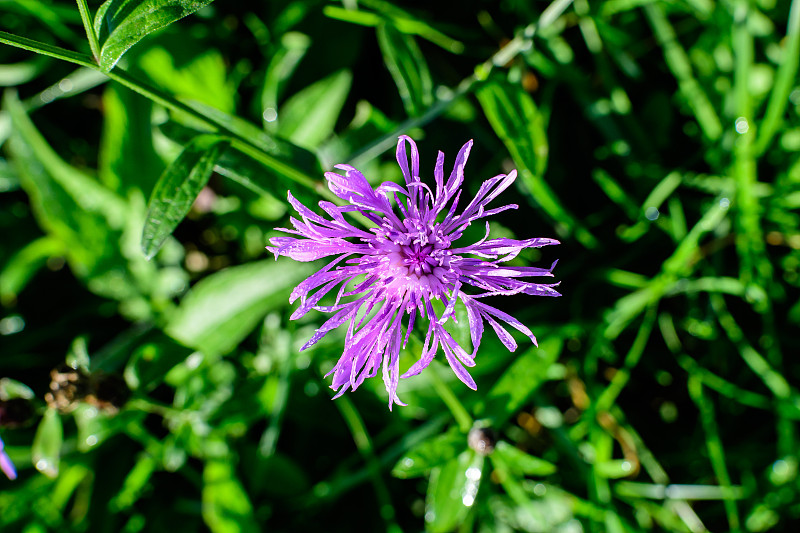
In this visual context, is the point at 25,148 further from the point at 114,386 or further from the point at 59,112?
the point at 114,386

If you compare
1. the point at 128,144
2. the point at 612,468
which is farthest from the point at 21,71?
the point at 612,468

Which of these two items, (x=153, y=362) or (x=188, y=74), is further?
(x=188, y=74)

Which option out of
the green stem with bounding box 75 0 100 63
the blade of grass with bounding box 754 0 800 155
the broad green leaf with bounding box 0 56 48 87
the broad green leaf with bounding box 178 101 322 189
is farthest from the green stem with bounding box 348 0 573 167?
the broad green leaf with bounding box 0 56 48 87

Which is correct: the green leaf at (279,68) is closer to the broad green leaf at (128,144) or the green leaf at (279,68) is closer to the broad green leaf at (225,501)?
the broad green leaf at (128,144)

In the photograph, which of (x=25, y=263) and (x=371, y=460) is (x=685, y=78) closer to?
(x=371, y=460)

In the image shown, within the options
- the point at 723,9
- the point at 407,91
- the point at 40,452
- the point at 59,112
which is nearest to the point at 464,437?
the point at 407,91

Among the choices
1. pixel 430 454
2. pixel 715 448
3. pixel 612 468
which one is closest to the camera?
pixel 430 454
